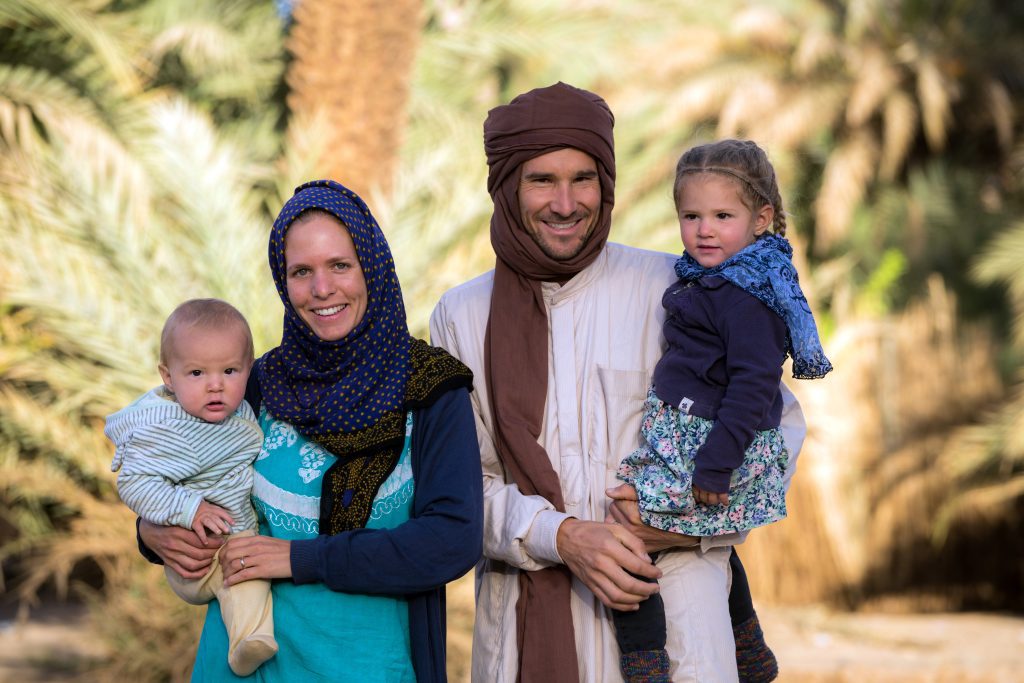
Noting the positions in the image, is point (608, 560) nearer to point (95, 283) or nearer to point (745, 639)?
point (745, 639)

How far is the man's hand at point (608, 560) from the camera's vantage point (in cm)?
269

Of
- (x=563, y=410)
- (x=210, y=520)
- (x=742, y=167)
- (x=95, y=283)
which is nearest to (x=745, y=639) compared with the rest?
(x=563, y=410)

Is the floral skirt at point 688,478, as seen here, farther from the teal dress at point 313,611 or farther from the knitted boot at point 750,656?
the teal dress at point 313,611

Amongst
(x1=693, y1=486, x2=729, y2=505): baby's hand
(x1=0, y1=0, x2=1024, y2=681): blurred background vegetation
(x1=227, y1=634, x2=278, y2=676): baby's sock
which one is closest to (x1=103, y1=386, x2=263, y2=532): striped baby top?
(x1=227, y1=634, x2=278, y2=676): baby's sock

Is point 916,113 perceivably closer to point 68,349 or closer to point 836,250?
point 836,250

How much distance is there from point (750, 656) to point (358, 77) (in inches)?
268

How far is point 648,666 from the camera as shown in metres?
2.74

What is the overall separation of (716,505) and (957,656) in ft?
19.3

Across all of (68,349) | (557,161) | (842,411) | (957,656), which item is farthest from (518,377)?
(842,411)

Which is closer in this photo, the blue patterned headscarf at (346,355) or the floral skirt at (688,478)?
the blue patterned headscarf at (346,355)

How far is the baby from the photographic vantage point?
2570mm

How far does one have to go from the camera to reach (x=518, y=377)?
9.52 feet

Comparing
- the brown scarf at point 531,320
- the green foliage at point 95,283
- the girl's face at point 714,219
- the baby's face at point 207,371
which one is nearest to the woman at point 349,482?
the baby's face at point 207,371

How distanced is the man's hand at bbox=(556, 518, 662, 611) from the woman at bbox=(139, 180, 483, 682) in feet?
0.94
